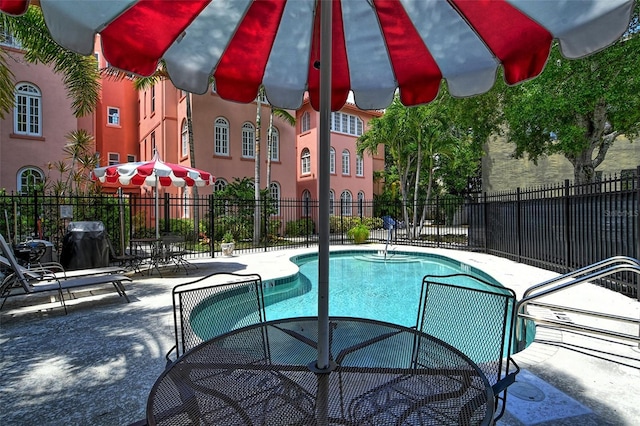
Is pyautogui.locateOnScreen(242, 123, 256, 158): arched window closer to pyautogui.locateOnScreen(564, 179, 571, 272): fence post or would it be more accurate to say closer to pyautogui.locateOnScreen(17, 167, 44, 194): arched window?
pyautogui.locateOnScreen(17, 167, 44, 194): arched window

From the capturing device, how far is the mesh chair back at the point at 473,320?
2258 millimetres

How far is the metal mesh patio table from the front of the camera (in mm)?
1482

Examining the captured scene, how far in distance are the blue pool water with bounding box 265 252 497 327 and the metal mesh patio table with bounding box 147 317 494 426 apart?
12.4 feet

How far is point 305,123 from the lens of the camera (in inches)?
908

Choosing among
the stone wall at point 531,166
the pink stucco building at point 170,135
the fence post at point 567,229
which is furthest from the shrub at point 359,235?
the fence post at point 567,229

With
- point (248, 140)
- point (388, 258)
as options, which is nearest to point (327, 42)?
point (388, 258)

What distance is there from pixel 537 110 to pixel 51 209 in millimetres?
14164

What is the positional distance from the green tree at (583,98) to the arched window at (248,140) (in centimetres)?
1301

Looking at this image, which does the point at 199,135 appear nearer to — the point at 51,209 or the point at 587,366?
the point at 51,209

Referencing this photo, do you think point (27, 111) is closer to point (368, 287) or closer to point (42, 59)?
point (42, 59)

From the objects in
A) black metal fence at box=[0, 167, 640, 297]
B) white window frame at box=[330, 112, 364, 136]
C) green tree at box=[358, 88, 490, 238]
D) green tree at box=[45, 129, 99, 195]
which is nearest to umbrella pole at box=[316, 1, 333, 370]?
black metal fence at box=[0, 167, 640, 297]

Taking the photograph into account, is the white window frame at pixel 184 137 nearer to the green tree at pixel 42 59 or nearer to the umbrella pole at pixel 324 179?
the green tree at pixel 42 59

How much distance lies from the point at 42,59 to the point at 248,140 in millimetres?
11465

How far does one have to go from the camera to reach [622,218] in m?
5.63
